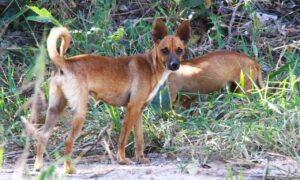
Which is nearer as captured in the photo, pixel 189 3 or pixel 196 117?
pixel 196 117

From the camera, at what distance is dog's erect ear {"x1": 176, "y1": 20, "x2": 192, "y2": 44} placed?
298 inches

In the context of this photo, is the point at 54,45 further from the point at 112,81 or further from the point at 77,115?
the point at 112,81

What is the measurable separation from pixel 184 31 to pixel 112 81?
1.12m

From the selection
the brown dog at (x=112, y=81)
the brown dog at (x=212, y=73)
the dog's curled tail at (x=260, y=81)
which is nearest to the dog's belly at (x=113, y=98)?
the brown dog at (x=112, y=81)

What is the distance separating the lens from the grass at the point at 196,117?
7047 mm

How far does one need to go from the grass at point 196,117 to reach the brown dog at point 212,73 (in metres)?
0.16

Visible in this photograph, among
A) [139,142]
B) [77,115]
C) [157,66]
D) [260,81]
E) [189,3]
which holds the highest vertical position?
[189,3]

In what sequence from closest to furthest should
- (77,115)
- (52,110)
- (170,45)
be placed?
1. (77,115)
2. (52,110)
3. (170,45)

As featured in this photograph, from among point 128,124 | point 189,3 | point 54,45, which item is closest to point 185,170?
point 128,124

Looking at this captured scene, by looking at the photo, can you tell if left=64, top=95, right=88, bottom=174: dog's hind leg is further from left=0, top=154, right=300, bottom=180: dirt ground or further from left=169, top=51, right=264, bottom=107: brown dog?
left=169, top=51, right=264, bottom=107: brown dog

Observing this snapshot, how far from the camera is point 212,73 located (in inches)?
342

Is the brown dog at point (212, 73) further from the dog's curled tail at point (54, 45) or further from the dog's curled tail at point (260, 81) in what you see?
the dog's curled tail at point (54, 45)

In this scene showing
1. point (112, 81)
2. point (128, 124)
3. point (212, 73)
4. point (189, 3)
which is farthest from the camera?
point (189, 3)

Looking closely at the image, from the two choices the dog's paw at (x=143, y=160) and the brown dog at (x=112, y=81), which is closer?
the brown dog at (x=112, y=81)
